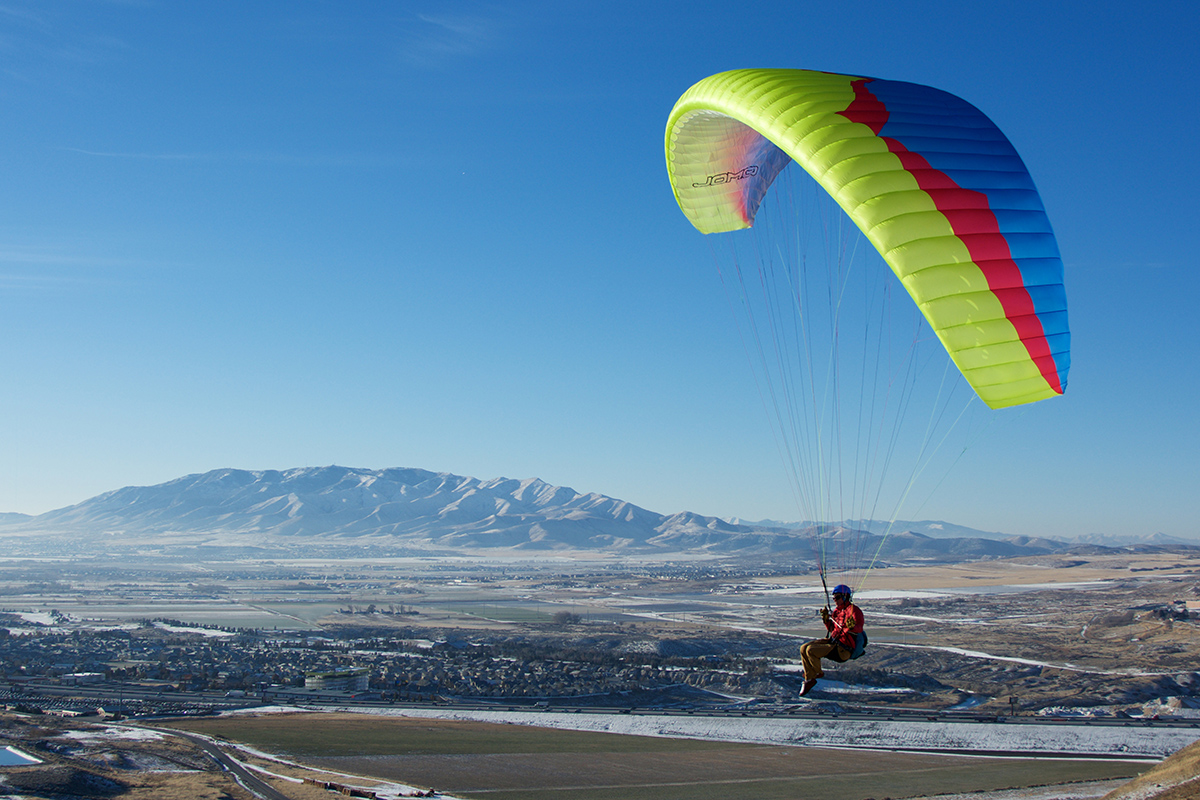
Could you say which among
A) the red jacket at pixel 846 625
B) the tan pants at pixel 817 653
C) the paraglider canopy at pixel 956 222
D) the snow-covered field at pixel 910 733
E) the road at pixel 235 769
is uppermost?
the paraglider canopy at pixel 956 222

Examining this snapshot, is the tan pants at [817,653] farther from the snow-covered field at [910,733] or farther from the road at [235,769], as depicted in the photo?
the snow-covered field at [910,733]

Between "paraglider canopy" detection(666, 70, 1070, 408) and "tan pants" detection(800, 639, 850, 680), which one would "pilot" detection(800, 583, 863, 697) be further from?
"paraglider canopy" detection(666, 70, 1070, 408)

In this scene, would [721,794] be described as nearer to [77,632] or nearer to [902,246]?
[902,246]

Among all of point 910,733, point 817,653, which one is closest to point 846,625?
point 817,653

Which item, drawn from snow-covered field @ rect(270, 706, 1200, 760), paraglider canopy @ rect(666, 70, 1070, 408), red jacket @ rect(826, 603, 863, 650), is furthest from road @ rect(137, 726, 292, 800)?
paraglider canopy @ rect(666, 70, 1070, 408)

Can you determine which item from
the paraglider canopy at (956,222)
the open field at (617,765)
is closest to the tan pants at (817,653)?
the paraglider canopy at (956,222)

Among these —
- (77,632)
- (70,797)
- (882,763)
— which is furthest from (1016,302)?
(77,632)
